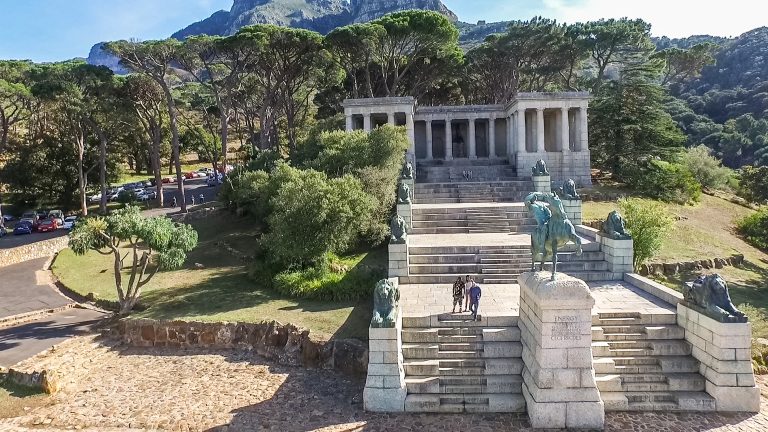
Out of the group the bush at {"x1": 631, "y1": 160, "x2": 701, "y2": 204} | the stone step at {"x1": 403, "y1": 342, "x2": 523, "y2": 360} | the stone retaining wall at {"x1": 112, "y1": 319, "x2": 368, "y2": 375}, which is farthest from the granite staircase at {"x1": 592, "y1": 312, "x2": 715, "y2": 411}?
the bush at {"x1": 631, "y1": 160, "x2": 701, "y2": 204}

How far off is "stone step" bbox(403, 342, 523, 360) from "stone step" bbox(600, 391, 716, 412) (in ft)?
6.39

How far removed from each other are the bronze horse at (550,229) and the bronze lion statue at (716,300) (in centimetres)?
255

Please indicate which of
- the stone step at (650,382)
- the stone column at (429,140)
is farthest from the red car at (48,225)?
the stone step at (650,382)

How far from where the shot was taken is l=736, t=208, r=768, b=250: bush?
2306cm

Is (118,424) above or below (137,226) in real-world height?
below

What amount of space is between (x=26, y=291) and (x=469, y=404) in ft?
68.3

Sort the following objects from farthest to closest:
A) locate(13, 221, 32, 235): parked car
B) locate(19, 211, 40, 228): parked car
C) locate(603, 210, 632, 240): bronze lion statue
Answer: locate(19, 211, 40, 228): parked car < locate(13, 221, 32, 235): parked car < locate(603, 210, 632, 240): bronze lion statue

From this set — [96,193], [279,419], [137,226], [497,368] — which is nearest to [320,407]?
[279,419]

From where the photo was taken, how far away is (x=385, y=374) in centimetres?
974

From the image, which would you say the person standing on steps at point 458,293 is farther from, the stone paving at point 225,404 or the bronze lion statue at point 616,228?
the bronze lion statue at point 616,228

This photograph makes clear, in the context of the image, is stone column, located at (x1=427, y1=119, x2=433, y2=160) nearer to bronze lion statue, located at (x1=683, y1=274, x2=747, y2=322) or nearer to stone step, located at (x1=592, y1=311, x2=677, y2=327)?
stone step, located at (x1=592, y1=311, x2=677, y2=327)

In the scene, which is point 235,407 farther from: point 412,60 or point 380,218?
point 412,60

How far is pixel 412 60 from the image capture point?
3759cm

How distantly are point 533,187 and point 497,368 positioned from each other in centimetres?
1692
